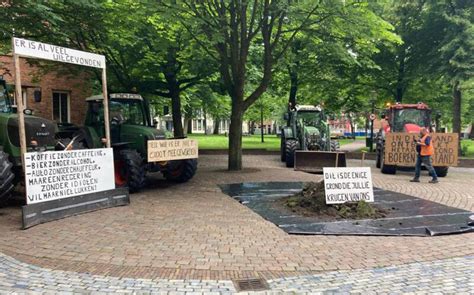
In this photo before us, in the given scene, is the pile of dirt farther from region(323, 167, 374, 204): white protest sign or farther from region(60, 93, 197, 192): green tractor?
region(60, 93, 197, 192): green tractor

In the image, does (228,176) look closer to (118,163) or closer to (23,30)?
(118,163)

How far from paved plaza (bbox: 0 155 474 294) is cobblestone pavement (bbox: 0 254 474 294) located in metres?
0.01

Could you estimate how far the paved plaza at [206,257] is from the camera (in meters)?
4.85

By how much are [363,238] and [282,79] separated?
64.5ft

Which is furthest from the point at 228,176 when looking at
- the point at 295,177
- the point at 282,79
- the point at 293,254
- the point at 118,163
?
the point at 282,79

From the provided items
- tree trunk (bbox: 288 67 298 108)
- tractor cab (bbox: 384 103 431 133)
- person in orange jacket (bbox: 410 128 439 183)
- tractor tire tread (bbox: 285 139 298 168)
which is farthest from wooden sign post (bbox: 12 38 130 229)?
tree trunk (bbox: 288 67 298 108)

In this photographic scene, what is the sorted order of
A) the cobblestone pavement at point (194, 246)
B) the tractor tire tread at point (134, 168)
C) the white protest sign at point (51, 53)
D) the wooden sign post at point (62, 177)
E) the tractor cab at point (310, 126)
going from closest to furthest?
the cobblestone pavement at point (194, 246) < the wooden sign post at point (62, 177) < the white protest sign at point (51, 53) < the tractor tire tread at point (134, 168) < the tractor cab at point (310, 126)

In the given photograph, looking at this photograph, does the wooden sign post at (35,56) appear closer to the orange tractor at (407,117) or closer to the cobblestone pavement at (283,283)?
the cobblestone pavement at (283,283)

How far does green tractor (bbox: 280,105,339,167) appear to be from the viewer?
1750 cm

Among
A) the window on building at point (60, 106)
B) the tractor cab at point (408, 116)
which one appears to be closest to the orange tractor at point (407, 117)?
the tractor cab at point (408, 116)

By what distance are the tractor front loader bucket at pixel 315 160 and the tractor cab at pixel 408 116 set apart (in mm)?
3040

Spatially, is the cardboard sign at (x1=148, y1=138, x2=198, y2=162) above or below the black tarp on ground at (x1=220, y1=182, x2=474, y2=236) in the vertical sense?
above

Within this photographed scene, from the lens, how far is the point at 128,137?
11672 millimetres

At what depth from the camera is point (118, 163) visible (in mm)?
11094
